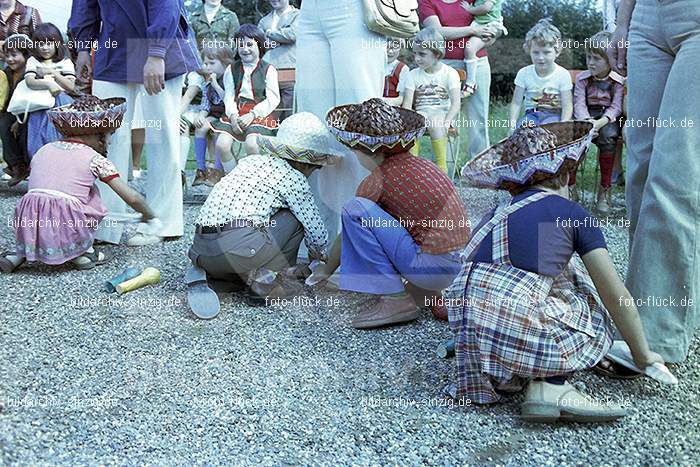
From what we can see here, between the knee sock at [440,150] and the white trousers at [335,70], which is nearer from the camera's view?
the white trousers at [335,70]

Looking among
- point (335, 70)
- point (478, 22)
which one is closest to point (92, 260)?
point (335, 70)

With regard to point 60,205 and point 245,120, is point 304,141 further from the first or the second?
point 245,120

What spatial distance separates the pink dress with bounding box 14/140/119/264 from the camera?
383 centimetres

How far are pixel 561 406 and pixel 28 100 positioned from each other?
4.86 meters

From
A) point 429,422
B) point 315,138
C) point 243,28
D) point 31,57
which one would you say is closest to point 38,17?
point 31,57

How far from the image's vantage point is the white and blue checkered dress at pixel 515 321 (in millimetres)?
2289

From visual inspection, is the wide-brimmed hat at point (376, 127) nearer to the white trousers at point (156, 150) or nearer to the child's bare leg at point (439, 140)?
the white trousers at point (156, 150)

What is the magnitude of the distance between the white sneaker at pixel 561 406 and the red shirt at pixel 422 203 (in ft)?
2.93

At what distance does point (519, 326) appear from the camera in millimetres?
2289

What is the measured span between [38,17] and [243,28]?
6.44ft

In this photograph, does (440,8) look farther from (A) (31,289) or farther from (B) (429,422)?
(B) (429,422)

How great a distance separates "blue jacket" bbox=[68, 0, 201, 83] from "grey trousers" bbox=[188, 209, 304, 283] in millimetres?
1178

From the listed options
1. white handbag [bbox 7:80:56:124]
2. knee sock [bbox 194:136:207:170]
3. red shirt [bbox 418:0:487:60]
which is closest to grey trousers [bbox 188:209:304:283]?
white handbag [bbox 7:80:56:124]

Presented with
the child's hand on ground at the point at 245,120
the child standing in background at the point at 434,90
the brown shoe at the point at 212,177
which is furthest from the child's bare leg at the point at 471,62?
the brown shoe at the point at 212,177
